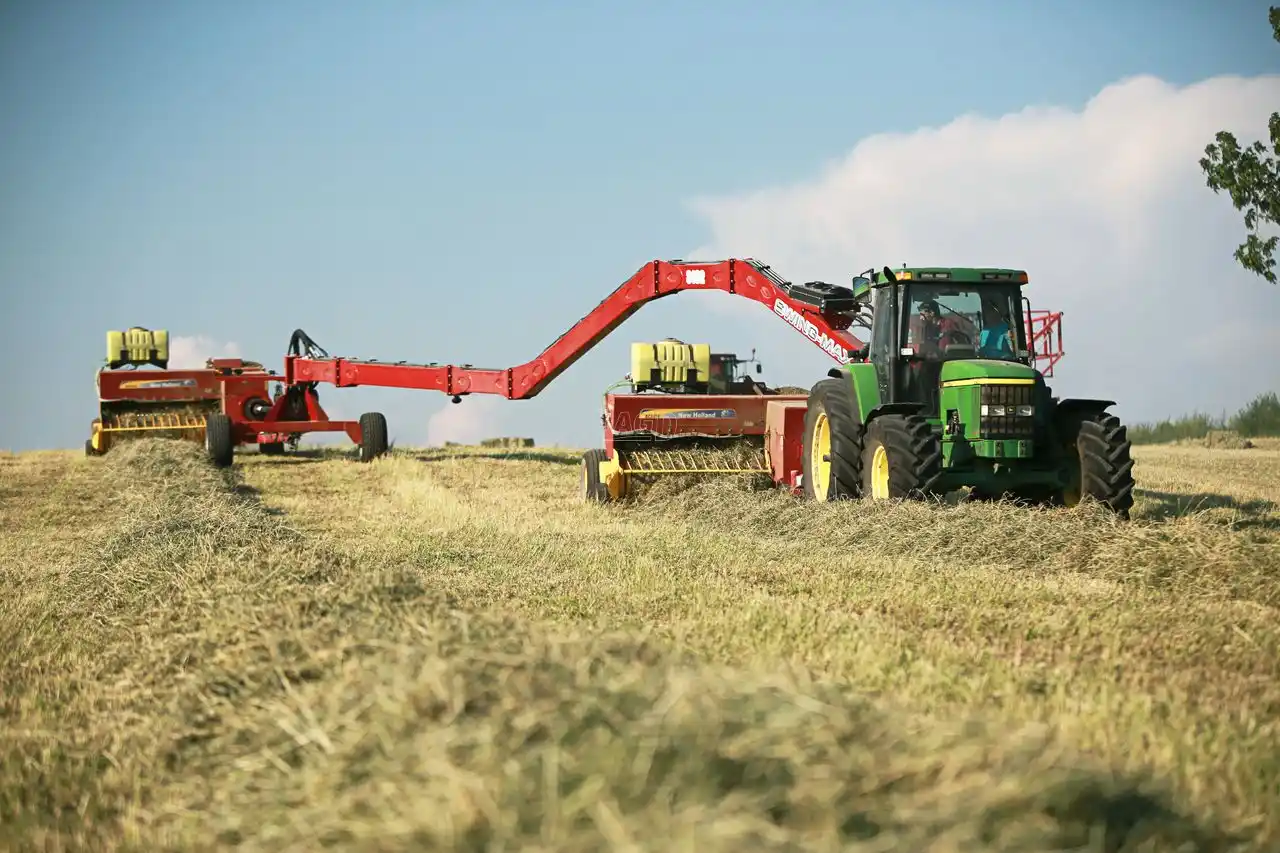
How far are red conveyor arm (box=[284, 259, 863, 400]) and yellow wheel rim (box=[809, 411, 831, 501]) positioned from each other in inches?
50.4

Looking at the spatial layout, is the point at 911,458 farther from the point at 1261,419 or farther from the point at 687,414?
the point at 1261,419

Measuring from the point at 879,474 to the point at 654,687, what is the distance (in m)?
7.78

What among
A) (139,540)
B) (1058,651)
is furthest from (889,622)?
(139,540)

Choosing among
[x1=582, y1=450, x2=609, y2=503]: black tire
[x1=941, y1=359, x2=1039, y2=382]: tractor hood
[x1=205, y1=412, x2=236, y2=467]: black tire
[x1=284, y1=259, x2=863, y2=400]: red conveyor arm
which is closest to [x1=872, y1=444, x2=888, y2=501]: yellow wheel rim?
[x1=941, y1=359, x2=1039, y2=382]: tractor hood

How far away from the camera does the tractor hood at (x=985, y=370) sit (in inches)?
403

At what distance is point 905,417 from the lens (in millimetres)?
10461

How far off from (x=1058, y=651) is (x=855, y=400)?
5914mm

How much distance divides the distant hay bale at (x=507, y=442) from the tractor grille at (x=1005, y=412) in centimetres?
1622

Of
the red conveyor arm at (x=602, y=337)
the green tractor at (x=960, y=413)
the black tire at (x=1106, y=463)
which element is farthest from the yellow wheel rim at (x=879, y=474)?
the red conveyor arm at (x=602, y=337)

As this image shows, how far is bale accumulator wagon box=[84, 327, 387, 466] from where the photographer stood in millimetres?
19781

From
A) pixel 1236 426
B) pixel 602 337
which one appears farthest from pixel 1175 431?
pixel 602 337

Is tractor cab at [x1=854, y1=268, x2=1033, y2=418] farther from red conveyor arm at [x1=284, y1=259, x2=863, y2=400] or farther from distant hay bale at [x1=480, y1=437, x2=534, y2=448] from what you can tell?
distant hay bale at [x1=480, y1=437, x2=534, y2=448]

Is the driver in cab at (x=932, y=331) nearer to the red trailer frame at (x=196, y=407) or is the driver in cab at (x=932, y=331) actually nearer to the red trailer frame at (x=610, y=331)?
the red trailer frame at (x=610, y=331)

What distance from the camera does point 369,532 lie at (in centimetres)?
1117
